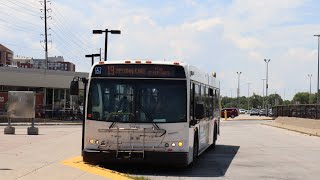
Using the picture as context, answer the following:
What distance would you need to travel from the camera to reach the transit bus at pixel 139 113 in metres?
12.9

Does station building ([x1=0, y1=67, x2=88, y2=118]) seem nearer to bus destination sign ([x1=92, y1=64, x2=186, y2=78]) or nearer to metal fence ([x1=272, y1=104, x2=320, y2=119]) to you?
metal fence ([x1=272, y1=104, x2=320, y2=119])

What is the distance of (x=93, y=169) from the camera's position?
12.7 metres

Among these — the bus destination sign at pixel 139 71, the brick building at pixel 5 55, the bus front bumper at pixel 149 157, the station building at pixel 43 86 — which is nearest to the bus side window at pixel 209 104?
the bus destination sign at pixel 139 71

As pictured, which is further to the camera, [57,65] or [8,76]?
[57,65]

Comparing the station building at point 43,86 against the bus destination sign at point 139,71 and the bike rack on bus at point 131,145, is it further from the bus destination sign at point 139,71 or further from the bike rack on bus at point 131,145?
the bike rack on bus at point 131,145

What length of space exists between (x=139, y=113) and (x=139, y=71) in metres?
1.09

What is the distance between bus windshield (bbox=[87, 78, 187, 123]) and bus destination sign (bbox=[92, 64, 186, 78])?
13 cm

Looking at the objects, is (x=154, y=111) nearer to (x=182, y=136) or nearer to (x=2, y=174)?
(x=182, y=136)

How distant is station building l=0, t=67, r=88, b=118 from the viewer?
180ft

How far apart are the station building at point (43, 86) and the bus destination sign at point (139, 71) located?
4109 cm

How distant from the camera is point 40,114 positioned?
5391 cm

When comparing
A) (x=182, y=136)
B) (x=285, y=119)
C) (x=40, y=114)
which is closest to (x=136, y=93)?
(x=182, y=136)

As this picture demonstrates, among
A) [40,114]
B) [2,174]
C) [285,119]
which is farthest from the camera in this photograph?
[40,114]

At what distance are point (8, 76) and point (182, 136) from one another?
46.9 metres
